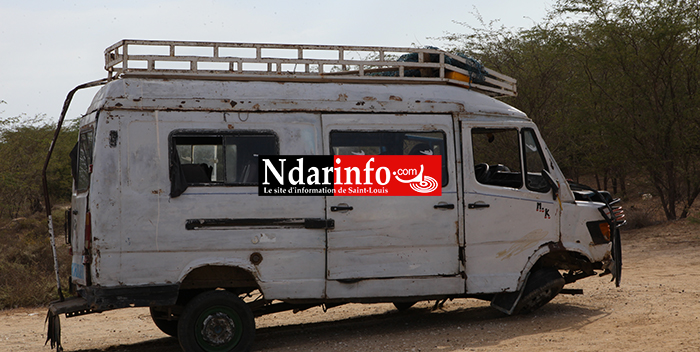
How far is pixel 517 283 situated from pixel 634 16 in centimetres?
1158

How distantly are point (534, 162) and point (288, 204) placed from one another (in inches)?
104

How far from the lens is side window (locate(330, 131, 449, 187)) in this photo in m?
5.94

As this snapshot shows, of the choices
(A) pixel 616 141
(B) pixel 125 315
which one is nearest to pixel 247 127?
(B) pixel 125 315

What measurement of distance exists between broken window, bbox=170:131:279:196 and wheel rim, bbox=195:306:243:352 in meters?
1.18

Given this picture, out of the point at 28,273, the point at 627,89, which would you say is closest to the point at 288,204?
the point at 28,273

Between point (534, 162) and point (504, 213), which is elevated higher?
point (534, 162)

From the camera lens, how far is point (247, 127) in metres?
5.68

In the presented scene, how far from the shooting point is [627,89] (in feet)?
51.4

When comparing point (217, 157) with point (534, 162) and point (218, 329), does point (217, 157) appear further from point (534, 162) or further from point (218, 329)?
point (534, 162)

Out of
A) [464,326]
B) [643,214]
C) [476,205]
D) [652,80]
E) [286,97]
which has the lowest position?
[464,326]

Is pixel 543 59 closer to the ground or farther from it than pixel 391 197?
farther from it

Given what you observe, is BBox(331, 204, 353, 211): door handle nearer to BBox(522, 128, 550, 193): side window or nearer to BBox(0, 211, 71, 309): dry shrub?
BBox(522, 128, 550, 193): side window

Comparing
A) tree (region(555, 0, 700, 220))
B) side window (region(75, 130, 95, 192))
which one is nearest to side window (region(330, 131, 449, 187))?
side window (region(75, 130, 95, 192))

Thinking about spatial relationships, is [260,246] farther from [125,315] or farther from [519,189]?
[125,315]
